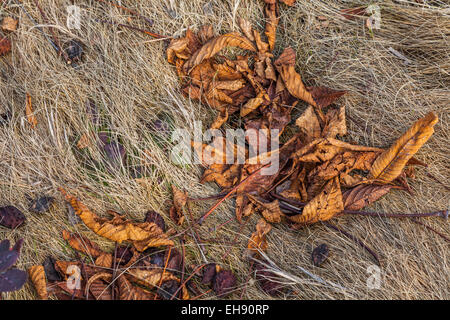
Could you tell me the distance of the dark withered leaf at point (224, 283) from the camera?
5.45 feet

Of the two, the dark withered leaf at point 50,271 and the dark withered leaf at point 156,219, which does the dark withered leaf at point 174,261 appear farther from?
the dark withered leaf at point 50,271

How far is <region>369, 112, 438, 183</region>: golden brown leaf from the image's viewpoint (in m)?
1.69

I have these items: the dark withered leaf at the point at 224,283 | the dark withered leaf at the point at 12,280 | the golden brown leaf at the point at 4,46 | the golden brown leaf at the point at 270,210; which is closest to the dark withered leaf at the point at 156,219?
the dark withered leaf at the point at 224,283

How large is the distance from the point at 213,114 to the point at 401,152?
104 centimetres

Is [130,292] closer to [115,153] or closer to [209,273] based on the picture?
[209,273]

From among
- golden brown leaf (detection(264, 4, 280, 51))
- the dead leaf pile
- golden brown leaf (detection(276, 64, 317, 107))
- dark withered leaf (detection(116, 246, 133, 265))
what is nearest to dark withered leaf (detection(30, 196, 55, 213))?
dark withered leaf (detection(116, 246, 133, 265))

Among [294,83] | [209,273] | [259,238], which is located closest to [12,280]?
[209,273]

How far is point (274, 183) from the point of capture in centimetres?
193

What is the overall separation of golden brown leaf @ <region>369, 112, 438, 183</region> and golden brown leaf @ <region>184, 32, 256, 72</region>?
1.03m

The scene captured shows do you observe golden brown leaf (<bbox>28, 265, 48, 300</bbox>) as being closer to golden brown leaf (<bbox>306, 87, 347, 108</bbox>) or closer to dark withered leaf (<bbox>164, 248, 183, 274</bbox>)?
dark withered leaf (<bbox>164, 248, 183, 274</bbox>)

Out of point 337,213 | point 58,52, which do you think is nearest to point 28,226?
point 58,52

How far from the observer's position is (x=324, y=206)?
176 cm

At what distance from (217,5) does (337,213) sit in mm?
1422

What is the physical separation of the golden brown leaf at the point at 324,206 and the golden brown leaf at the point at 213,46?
0.97m
